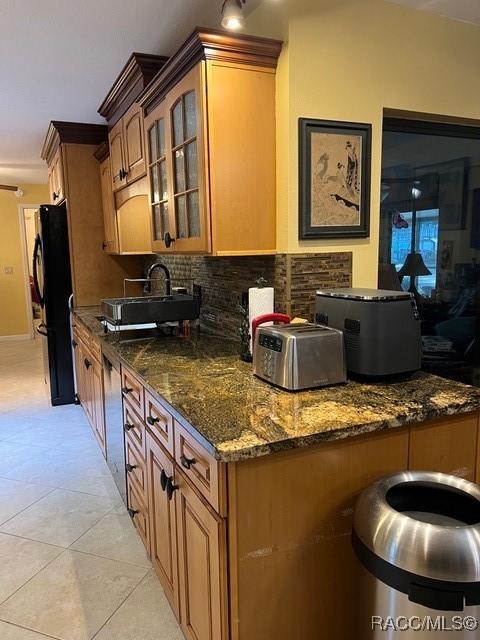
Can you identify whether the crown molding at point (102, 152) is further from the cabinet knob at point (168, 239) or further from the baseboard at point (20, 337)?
the baseboard at point (20, 337)

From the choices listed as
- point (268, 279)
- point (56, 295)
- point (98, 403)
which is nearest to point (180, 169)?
Answer: point (268, 279)

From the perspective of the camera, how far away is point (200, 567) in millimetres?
1365

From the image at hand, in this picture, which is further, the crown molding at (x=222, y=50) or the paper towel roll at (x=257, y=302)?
the paper towel roll at (x=257, y=302)

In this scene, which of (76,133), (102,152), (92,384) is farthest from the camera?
(76,133)

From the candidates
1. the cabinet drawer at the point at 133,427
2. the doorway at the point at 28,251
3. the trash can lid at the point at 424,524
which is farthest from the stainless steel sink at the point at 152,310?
the doorway at the point at 28,251

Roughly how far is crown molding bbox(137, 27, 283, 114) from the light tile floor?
2.15 m

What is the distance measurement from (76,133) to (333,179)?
274cm

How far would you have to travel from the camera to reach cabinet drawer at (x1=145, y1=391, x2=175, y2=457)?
156 centimetres

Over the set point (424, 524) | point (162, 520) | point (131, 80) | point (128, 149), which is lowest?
point (162, 520)

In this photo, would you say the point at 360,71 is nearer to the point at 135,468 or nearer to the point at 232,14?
the point at 232,14

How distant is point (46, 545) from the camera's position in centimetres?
227

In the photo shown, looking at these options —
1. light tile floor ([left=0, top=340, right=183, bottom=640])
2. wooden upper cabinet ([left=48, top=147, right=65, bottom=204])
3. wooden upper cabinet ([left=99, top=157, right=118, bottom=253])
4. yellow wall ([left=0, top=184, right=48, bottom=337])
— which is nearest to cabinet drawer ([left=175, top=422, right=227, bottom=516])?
light tile floor ([left=0, top=340, right=183, bottom=640])

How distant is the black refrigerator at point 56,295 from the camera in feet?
13.2

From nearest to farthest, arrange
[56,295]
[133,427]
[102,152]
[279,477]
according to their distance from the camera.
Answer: [279,477] < [133,427] < [102,152] < [56,295]
